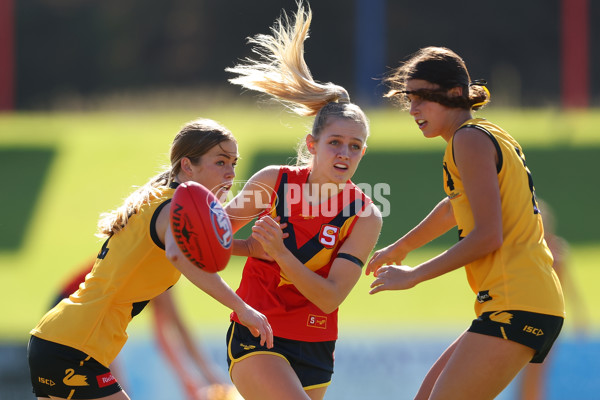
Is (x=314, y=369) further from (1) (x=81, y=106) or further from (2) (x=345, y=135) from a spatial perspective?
(1) (x=81, y=106)

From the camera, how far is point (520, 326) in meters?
3.63

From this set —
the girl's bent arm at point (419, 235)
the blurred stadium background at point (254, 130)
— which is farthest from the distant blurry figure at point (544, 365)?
the girl's bent arm at point (419, 235)

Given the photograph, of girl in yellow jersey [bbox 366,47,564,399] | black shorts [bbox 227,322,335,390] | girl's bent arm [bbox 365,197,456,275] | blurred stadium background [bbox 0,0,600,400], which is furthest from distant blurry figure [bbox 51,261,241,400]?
girl in yellow jersey [bbox 366,47,564,399]

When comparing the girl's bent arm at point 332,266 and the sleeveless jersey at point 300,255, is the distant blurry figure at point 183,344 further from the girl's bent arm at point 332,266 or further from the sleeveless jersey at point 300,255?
the girl's bent arm at point 332,266

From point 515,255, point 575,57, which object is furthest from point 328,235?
point 575,57

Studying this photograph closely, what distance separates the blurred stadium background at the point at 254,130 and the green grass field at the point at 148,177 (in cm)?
3

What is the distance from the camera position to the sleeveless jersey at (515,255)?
3.66 meters

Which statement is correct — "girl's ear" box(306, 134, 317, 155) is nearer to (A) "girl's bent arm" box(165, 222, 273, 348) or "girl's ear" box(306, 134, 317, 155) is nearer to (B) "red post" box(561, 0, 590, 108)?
(A) "girl's bent arm" box(165, 222, 273, 348)

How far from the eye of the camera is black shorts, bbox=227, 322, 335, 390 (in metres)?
4.07

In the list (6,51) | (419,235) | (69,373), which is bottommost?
(69,373)

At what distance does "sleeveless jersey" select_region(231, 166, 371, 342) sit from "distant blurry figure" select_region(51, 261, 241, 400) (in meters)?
1.54

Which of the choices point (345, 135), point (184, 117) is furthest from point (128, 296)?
point (184, 117)

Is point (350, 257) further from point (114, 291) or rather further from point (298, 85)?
point (114, 291)

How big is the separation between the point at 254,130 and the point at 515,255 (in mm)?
10057
